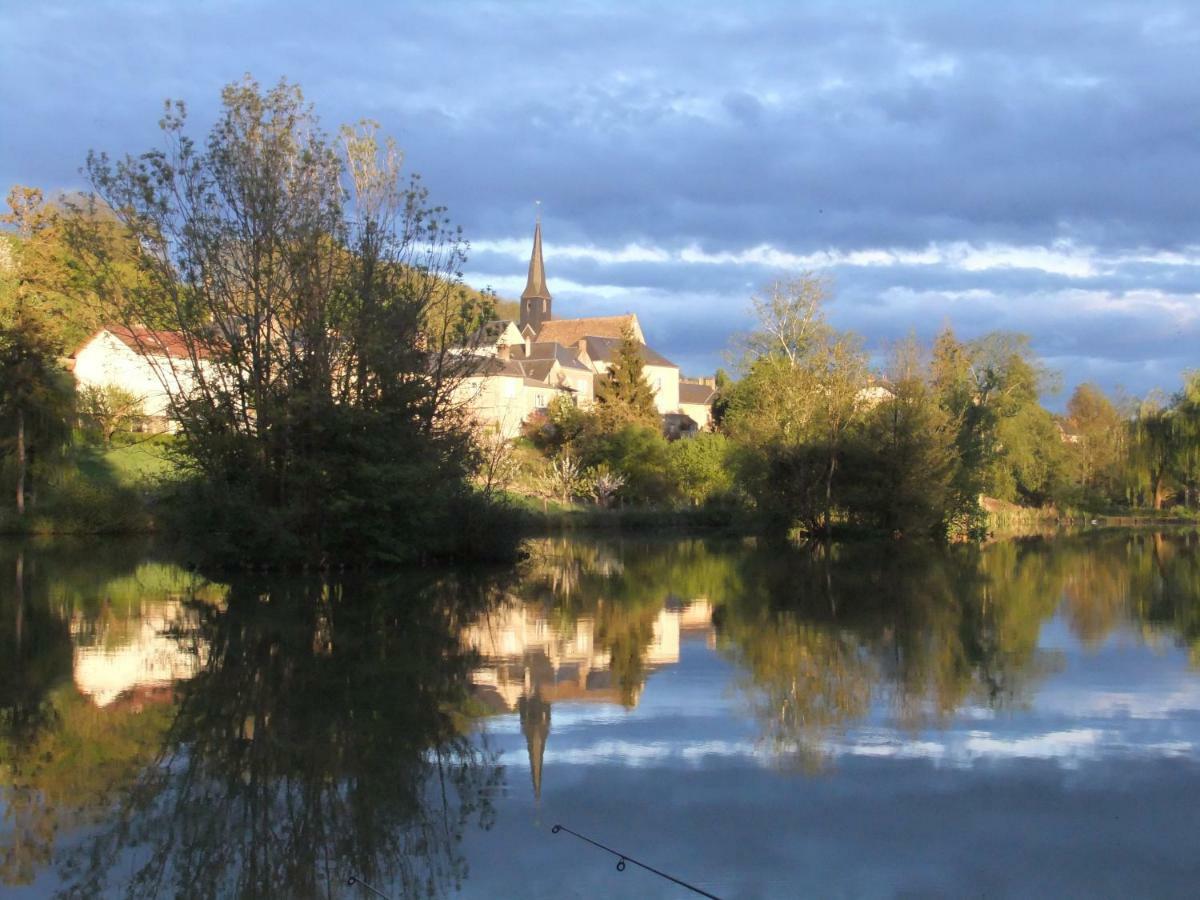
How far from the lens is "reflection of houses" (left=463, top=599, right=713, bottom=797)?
32.6 feet

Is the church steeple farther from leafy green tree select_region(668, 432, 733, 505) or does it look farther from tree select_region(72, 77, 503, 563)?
tree select_region(72, 77, 503, 563)

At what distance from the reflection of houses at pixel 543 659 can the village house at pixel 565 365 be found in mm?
46600

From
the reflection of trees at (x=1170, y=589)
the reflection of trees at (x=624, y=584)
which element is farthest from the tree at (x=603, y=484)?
the reflection of trees at (x=1170, y=589)

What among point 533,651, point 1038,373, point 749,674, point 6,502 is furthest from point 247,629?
point 1038,373

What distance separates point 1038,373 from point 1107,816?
55946mm

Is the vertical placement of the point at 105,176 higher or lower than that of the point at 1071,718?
higher

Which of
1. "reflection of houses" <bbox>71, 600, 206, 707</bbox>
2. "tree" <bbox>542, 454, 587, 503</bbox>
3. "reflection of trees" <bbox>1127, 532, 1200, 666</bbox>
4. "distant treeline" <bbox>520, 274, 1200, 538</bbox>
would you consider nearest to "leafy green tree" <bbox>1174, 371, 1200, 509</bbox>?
"distant treeline" <bbox>520, 274, 1200, 538</bbox>

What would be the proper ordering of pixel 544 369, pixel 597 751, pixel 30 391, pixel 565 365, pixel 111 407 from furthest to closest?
pixel 565 365 → pixel 544 369 → pixel 111 407 → pixel 30 391 → pixel 597 751

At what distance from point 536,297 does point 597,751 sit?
9830cm

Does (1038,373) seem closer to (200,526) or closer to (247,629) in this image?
(200,526)

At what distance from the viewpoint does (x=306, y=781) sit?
24.1 ft

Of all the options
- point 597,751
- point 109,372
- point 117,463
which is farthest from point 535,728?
point 109,372

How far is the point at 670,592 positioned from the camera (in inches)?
819

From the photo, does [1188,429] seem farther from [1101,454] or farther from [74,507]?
[74,507]
